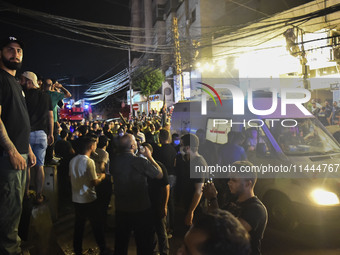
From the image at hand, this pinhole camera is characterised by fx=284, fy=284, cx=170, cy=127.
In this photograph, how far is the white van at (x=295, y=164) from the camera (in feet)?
15.0

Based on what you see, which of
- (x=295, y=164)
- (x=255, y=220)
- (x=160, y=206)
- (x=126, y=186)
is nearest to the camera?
(x=255, y=220)

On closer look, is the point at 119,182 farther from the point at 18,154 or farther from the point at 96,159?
the point at 96,159

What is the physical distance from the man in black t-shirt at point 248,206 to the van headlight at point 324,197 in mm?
2050

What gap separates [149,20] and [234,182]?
61736 millimetres

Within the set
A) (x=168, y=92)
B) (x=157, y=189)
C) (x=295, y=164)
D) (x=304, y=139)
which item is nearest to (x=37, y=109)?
(x=157, y=189)

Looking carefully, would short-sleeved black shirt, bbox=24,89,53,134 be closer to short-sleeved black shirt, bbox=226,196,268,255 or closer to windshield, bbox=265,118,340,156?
short-sleeved black shirt, bbox=226,196,268,255

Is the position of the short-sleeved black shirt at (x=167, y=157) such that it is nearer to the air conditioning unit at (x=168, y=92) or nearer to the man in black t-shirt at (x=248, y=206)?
the man in black t-shirt at (x=248, y=206)

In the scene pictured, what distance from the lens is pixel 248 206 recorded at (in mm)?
2846

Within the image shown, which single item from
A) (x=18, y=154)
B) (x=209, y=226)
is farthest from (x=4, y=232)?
(x=209, y=226)

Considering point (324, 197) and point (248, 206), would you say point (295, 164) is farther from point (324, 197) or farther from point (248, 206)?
point (248, 206)

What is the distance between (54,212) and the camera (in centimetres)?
576

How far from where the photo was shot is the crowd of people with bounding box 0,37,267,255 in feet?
5.19

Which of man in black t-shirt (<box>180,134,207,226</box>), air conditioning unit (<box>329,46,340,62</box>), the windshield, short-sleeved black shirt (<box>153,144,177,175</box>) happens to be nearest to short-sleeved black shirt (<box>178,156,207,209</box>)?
man in black t-shirt (<box>180,134,207,226</box>)

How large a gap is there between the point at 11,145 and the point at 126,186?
61.2 inches
